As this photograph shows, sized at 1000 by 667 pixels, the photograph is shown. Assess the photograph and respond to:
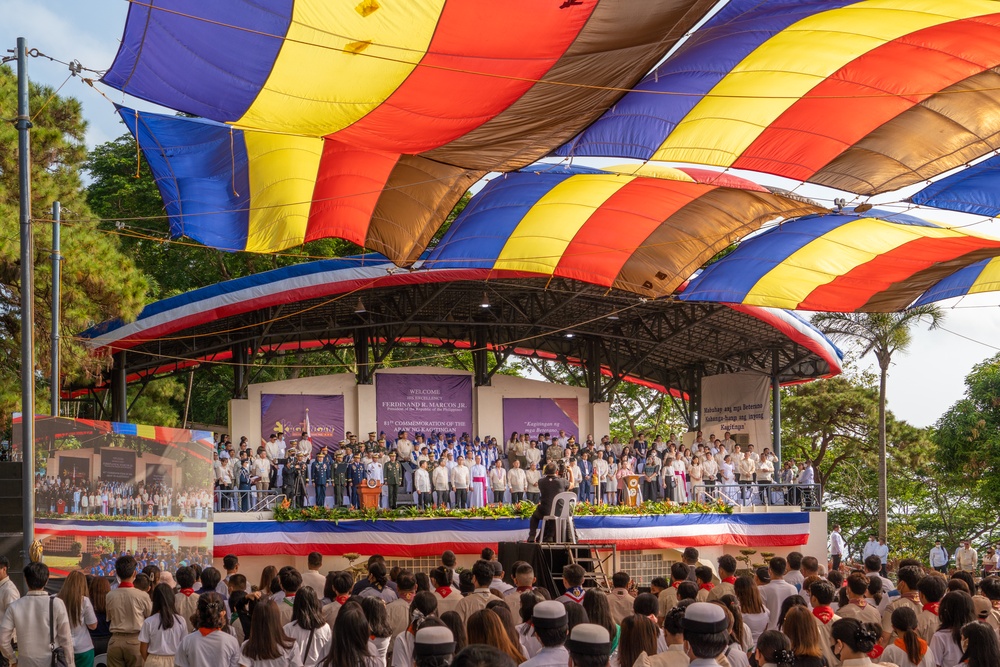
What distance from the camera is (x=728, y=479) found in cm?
2509

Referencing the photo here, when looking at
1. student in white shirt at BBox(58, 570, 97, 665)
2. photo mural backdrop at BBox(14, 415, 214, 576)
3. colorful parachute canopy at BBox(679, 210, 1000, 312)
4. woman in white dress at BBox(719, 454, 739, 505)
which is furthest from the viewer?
woman in white dress at BBox(719, 454, 739, 505)

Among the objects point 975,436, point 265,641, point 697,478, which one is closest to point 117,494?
point 265,641

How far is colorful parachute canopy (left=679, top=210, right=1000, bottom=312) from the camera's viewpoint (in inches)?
568

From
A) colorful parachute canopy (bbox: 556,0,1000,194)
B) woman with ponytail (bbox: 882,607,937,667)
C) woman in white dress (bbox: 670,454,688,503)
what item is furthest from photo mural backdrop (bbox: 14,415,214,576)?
woman in white dress (bbox: 670,454,688,503)

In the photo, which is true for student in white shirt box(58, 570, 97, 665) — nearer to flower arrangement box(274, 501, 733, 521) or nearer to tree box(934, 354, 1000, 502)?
flower arrangement box(274, 501, 733, 521)

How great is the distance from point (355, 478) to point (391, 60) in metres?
14.1

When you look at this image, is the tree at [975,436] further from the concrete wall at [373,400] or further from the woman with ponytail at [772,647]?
the woman with ponytail at [772,647]

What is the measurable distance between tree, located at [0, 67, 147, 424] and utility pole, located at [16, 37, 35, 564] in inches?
237

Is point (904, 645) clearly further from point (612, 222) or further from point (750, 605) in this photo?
point (612, 222)

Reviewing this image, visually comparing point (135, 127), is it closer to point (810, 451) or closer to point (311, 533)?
point (311, 533)

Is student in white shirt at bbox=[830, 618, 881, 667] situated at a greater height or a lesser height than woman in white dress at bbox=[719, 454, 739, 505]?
greater

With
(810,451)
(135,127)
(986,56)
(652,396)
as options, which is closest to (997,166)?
(986,56)

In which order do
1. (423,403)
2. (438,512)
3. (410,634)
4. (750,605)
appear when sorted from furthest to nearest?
1. (423,403)
2. (438,512)
3. (750,605)
4. (410,634)

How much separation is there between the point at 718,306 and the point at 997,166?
13.0m
